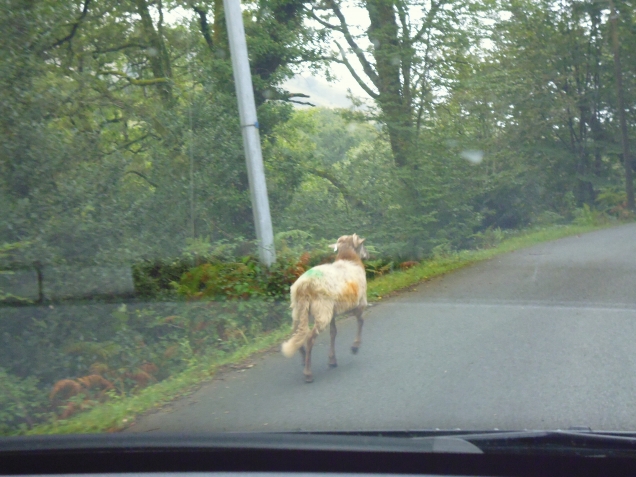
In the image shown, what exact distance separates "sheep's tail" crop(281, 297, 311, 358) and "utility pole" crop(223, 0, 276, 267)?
420 centimetres

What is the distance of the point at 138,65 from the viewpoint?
2148cm

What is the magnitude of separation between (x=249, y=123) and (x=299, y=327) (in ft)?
16.8

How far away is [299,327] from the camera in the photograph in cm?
701

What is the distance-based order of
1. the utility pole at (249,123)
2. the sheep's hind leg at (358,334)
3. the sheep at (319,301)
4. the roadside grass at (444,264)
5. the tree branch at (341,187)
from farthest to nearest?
the tree branch at (341,187), the roadside grass at (444,264), the utility pole at (249,123), the sheep's hind leg at (358,334), the sheep at (319,301)

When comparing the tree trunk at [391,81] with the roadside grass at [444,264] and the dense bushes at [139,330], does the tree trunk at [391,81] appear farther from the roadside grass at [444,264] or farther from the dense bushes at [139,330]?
the dense bushes at [139,330]

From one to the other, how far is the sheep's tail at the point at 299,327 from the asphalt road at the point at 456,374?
0.39 m

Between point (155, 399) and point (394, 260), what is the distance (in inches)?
426

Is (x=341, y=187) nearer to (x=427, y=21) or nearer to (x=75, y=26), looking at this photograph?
(x=427, y=21)

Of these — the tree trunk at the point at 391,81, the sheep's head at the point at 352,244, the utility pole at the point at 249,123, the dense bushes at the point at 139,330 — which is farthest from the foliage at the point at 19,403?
the tree trunk at the point at 391,81

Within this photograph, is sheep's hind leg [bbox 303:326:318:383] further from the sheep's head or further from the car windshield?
the sheep's head

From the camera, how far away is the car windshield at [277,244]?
23.0ft

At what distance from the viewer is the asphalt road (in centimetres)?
593

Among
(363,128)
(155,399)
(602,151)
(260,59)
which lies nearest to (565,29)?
(602,151)

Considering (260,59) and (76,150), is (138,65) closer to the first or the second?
(260,59)
